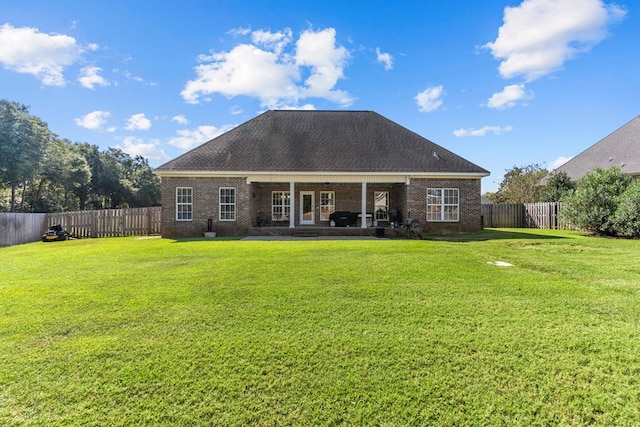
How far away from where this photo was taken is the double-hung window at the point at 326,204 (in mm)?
19234

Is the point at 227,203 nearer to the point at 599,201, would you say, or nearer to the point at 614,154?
the point at 599,201

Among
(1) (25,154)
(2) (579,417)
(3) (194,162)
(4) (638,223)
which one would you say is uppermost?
(1) (25,154)

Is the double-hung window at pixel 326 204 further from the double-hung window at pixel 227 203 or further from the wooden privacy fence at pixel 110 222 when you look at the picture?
the wooden privacy fence at pixel 110 222

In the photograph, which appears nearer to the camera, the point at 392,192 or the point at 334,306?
the point at 334,306

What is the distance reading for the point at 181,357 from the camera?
3385mm

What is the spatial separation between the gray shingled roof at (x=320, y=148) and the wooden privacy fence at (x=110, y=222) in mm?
4179

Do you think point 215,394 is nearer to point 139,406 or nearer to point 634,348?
point 139,406

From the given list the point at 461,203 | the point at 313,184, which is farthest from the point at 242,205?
the point at 461,203

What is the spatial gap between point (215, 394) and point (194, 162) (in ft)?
52.7

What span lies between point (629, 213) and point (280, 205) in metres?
16.8

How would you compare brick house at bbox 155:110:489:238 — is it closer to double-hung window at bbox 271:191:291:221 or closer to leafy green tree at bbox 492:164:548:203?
double-hung window at bbox 271:191:291:221

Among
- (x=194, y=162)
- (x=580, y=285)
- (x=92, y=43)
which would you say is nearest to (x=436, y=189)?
(x=580, y=285)

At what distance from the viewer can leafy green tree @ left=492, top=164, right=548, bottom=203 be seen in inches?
1288

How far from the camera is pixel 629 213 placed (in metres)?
14.2
